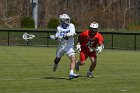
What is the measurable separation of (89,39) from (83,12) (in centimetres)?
4538

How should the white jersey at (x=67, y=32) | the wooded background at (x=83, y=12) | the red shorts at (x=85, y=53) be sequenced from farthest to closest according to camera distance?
1. the wooded background at (x=83, y=12)
2. the red shorts at (x=85, y=53)
3. the white jersey at (x=67, y=32)

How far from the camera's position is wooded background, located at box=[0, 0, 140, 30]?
60.9 metres

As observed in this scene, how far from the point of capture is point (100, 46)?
1730cm

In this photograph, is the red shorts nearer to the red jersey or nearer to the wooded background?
the red jersey

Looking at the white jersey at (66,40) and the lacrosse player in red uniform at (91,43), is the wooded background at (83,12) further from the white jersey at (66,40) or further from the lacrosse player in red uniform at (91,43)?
the white jersey at (66,40)

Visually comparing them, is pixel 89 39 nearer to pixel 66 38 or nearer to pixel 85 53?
pixel 85 53

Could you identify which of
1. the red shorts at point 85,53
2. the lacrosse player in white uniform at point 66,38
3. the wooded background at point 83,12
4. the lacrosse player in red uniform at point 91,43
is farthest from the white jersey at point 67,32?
the wooded background at point 83,12

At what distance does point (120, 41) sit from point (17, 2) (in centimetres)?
2861

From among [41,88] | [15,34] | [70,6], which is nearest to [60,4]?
[70,6]

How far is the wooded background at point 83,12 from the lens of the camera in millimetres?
60906

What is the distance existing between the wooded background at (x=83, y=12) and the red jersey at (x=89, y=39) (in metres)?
41.2

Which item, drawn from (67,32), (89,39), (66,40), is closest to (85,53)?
(89,39)

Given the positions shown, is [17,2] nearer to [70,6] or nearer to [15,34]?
[70,6]

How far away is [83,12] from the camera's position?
62.6 m
